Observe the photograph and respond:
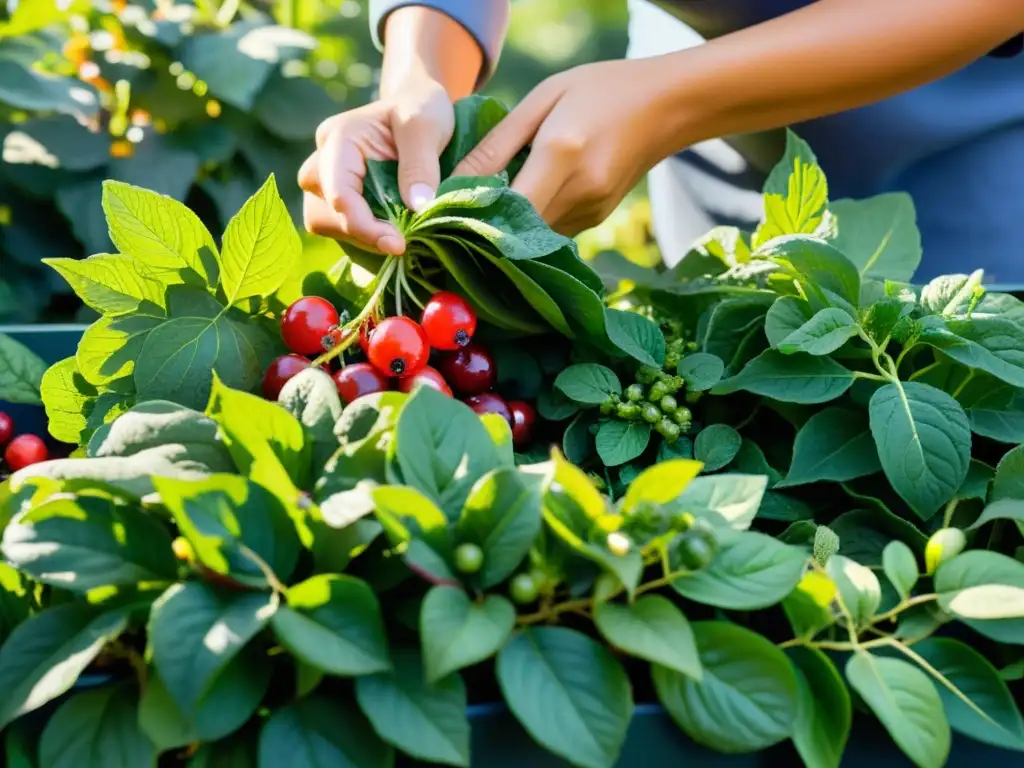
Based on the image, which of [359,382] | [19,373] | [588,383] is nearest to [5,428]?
[19,373]

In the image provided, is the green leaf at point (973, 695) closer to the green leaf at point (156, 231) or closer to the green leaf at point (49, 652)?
the green leaf at point (49, 652)

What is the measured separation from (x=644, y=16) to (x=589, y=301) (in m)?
0.79

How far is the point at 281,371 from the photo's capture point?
0.50m

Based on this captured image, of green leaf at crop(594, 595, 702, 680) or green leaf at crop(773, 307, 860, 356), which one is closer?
green leaf at crop(594, 595, 702, 680)

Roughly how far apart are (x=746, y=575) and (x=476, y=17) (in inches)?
28.6

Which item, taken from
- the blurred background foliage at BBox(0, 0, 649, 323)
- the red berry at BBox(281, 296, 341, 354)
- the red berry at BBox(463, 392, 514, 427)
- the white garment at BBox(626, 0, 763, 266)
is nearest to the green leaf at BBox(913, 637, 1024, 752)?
the red berry at BBox(463, 392, 514, 427)

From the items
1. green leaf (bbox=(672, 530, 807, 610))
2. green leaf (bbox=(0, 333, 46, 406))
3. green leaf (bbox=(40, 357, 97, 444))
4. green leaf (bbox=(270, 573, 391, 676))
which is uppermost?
green leaf (bbox=(672, 530, 807, 610))

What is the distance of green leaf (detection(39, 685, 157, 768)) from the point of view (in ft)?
1.04

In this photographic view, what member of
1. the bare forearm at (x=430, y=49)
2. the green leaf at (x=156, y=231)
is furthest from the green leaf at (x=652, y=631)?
the bare forearm at (x=430, y=49)

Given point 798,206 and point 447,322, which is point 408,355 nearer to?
point 447,322

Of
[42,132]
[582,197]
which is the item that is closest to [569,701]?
[582,197]

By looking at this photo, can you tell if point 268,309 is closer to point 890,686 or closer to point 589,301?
point 589,301

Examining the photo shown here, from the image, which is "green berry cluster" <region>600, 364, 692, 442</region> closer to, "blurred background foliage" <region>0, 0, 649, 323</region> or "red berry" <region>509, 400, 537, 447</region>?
"red berry" <region>509, 400, 537, 447</region>

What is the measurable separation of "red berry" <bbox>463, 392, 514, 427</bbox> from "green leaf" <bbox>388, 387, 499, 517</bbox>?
0.46 ft
